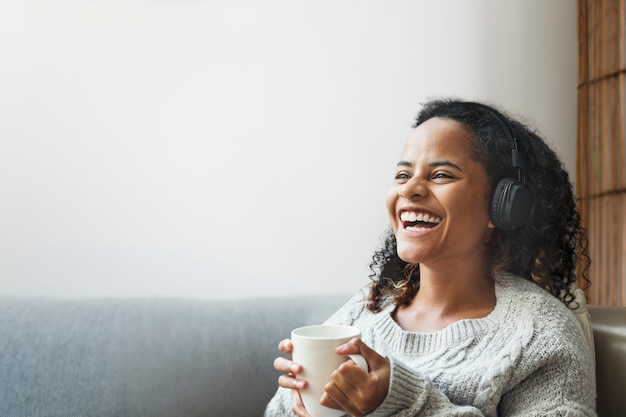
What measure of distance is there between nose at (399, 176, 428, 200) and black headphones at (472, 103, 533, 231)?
0.13m

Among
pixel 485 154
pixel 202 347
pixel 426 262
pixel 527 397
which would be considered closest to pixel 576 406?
pixel 527 397

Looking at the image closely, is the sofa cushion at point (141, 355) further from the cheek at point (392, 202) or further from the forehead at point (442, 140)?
the forehead at point (442, 140)

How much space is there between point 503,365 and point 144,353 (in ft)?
2.41

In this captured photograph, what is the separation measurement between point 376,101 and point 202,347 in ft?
2.84

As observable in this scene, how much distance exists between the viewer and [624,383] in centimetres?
101

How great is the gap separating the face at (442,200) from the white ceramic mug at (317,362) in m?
0.26

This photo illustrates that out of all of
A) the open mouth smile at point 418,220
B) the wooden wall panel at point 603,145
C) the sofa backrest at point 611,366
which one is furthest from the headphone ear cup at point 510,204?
the wooden wall panel at point 603,145

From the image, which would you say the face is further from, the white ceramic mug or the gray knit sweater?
the white ceramic mug

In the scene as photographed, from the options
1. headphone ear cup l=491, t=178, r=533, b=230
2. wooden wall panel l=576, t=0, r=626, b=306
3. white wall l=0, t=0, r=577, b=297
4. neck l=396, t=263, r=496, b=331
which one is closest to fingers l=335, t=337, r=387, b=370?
neck l=396, t=263, r=496, b=331

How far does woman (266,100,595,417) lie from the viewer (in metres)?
0.90

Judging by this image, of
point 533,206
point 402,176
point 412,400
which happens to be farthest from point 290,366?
point 533,206

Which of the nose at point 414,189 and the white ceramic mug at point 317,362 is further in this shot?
the nose at point 414,189

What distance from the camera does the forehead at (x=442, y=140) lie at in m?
1.11

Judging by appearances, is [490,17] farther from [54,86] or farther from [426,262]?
[54,86]
